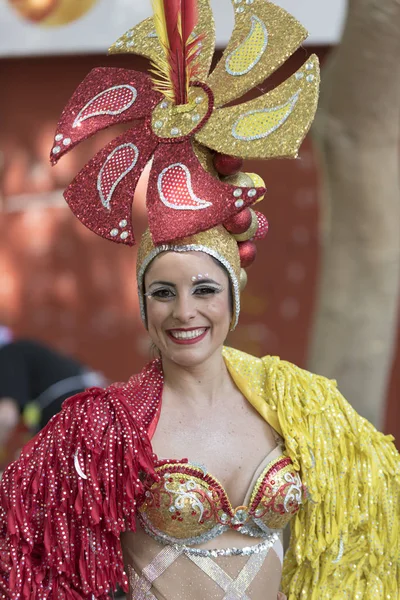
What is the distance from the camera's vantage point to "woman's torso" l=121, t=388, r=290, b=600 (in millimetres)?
2219

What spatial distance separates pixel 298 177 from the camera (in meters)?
5.19

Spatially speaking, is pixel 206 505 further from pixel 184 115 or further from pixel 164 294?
pixel 184 115

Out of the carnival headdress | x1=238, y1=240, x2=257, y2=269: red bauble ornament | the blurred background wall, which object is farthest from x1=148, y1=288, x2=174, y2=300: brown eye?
the blurred background wall

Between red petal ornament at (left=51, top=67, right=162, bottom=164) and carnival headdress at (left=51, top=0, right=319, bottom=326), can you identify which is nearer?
carnival headdress at (left=51, top=0, right=319, bottom=326)

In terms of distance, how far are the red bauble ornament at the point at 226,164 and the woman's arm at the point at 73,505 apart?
61 cm

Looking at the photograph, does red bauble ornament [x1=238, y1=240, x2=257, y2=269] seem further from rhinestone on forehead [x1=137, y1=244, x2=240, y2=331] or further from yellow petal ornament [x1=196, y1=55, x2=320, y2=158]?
yellow petal ornament [x1=196, y1=55, x2=320, y2=158]

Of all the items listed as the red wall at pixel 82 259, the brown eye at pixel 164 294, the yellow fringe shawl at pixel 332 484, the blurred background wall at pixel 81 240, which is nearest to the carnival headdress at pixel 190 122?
the brown eye at pixel 164 294

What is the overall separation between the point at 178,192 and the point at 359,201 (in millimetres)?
1756

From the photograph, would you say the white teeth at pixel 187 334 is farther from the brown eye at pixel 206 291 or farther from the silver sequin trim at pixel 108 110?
the silver sequin trim at pixel 108 110

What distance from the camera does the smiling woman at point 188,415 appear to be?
2.12 meters

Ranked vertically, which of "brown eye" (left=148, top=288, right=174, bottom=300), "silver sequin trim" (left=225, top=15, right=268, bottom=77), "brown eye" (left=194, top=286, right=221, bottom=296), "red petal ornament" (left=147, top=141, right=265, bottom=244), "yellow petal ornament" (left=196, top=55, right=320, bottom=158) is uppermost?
"silver sequin trim" (left=225, top=15, right=268, bottom=77)

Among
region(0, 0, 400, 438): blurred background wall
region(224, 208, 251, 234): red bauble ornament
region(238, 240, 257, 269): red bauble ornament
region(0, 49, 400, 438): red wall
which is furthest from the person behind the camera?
region(0, 49, 400, 438): red wall

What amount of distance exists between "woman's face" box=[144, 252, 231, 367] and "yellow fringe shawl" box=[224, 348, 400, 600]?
0.24 m

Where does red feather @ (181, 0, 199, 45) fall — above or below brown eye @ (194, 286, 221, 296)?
above
